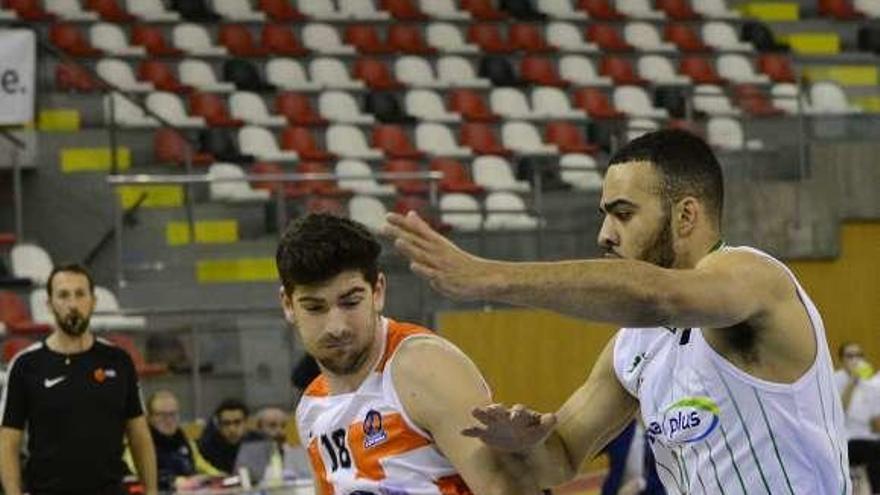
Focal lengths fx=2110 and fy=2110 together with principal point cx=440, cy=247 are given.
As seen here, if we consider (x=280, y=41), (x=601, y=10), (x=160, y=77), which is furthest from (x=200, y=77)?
(x=601, y=10)

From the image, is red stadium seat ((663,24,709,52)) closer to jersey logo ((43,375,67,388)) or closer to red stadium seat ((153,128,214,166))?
red stadium seat ((153,128,214,166))

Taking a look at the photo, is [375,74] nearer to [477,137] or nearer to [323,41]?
[323,41]

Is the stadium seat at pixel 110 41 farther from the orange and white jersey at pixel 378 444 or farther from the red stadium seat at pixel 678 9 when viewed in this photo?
the orange and white jersey at pixel 378 444

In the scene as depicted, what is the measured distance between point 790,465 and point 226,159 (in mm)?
13978

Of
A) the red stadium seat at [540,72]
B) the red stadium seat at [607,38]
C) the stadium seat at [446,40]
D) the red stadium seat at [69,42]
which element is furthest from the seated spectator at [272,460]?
the red stadium seat at [607,38]

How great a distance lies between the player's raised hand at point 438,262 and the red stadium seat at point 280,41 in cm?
1726

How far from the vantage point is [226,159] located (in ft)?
59.4

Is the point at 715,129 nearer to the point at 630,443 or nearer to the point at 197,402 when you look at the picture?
the point at 630,443

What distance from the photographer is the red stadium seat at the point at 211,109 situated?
19.0 metres

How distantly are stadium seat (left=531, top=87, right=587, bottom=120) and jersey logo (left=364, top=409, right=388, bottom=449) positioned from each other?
1631 cm

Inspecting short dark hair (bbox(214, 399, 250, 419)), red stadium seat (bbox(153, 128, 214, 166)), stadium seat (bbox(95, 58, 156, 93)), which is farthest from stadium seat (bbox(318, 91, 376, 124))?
short dark hair (bbox(214, 399, 250, 419))

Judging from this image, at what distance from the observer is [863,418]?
16391 mm

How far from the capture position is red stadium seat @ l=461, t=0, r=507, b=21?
2302 cm

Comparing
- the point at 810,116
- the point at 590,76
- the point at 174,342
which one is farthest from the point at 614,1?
the point at 174,342
